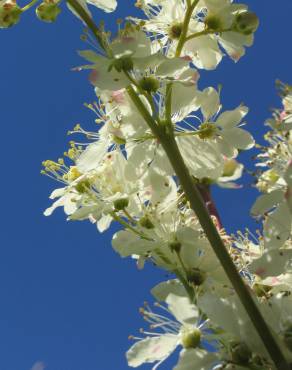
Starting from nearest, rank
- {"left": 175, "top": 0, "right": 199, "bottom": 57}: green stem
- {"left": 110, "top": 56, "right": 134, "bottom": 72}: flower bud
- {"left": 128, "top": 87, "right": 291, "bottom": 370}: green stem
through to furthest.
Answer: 1. {"left": 128, "top": 87, "right": 291, "bottom": 370}: green stem
2. {"left": 110, "top": 56, "right": 134, "bottom": 72}: flower bud
3. {"left": 175, "top": 0, "right": 199, "bottom": 57}: green stem

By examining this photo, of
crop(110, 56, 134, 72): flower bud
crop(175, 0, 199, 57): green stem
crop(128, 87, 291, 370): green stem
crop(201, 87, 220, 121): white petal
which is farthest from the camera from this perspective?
crop(201, 87, 220, 121): white petal

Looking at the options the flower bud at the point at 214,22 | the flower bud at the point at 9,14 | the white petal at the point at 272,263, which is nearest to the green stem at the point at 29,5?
the flower bud at the point at 9,14

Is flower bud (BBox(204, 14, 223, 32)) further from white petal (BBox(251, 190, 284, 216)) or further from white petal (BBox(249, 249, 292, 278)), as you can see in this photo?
white petal (BBox(249, 249, 292, 278))

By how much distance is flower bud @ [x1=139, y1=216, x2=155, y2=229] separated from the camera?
184 cm

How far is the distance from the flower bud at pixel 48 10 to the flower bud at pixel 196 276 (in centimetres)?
79

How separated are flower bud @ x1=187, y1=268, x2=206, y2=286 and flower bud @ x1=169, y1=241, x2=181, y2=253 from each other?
68 millimetres

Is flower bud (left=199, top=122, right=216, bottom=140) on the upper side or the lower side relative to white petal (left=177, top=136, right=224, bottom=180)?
upper

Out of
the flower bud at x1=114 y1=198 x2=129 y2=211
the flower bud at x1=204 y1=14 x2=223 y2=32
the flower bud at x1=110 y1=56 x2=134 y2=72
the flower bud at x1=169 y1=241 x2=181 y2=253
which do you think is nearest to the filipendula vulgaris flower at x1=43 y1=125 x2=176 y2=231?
the flower bud at x1=114 y1=198 x2=129 y2=211

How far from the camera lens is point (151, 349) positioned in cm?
172

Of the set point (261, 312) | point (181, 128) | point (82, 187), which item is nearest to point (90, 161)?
point (82, 187)

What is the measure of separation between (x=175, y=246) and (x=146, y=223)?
0.12m

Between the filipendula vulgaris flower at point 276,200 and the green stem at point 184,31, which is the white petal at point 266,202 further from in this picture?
the green stem at point 184,31

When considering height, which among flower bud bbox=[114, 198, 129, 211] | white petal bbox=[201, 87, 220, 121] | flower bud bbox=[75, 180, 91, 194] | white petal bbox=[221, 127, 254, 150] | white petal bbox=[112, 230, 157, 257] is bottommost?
white petal bbox=[112, 230, 157, 257]

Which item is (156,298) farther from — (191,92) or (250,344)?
(191,92)
